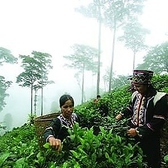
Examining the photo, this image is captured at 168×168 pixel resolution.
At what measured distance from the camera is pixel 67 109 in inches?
120

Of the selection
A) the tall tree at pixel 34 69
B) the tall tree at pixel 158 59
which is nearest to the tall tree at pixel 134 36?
the tall tree at pixel 158 59

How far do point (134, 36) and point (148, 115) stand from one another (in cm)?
3074

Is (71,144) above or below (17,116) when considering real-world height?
above

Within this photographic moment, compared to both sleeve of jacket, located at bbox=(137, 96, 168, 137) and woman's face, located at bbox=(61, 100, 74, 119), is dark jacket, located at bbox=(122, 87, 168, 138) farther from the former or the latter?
woman's face, located at bbox=(61, 100, 74, 119)

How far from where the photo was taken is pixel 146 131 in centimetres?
277

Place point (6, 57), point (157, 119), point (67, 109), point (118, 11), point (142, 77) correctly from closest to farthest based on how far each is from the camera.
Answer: point (157, 119) → point (142, 77) → point (67, 109) → point (118, 11) → point (6, 57)

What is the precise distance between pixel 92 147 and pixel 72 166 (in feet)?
0.73

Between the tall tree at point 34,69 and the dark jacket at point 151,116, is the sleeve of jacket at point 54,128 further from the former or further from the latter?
the tall tree at point 34,69

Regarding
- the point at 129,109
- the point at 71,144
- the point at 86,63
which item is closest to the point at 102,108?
the point at 129,109

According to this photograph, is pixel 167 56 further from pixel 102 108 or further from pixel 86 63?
pixel 102 108

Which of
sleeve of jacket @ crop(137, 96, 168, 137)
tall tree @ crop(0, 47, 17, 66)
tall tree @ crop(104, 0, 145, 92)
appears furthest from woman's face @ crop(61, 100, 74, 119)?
tall tree @ crop(0, 47, 17, 66)

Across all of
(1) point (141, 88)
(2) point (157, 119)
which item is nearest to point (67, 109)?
(1) point (141, 88)

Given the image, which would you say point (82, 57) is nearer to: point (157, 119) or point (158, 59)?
point (158, 59)

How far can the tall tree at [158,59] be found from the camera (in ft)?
97.1
